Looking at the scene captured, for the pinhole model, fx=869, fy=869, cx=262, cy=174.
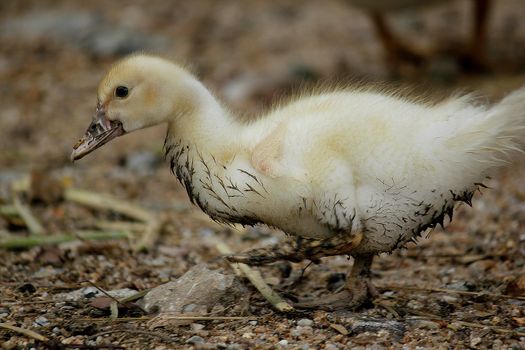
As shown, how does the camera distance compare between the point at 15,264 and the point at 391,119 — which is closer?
the point at 391,119

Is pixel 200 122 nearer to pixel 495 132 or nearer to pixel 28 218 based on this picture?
pixel 495 132

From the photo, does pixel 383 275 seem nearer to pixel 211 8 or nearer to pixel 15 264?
pixel 15 264

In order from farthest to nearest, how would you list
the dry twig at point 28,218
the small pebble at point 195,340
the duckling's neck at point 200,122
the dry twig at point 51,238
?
the dry twig at point 28,218 → the dry twig at point 51,238 → the duckling's neck at point 200,122 → the small pebble at point 195,340

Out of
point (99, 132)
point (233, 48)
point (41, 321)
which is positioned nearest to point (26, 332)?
point (41, 321)

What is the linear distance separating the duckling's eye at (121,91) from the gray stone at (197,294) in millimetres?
786

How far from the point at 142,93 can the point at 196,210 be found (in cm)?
203

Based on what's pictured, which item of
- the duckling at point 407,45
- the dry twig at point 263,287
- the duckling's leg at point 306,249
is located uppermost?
the duckling at point 407,45

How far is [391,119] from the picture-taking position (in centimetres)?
319

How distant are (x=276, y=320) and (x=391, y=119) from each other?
88 centimetres

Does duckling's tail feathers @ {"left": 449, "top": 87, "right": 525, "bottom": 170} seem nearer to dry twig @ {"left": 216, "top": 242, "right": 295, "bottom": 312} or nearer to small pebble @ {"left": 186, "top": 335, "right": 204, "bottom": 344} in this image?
dry twig @ {"left": 216, "top": 242, "right": 295, "bottom": 312}

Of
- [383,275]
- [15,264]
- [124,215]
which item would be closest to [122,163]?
[124,215]

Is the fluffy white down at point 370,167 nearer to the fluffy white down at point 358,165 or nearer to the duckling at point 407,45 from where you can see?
the fluffy white down at point 358,165

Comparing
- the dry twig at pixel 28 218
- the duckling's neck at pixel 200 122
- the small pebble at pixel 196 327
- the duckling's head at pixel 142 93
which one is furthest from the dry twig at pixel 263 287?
the dry twig at pixel 28 218

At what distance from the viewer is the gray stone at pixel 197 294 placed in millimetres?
3422
